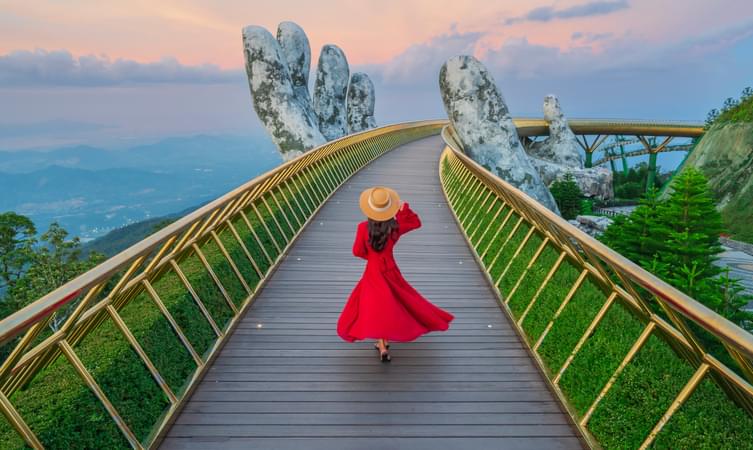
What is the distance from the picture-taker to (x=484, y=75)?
2400cm

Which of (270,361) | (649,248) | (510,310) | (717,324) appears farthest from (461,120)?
(717,324)

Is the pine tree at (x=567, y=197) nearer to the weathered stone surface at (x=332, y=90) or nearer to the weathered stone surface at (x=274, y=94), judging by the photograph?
the weathered stone surface at (x=274, y=94)

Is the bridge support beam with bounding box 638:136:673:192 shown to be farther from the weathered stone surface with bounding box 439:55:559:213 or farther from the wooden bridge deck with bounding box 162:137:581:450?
the wooden bridge deck with bounding box 162:137:581:450

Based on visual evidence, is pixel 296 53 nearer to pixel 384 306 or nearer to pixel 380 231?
pixel 380 231

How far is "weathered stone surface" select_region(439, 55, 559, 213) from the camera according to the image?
22.8m

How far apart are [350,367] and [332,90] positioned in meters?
37.2

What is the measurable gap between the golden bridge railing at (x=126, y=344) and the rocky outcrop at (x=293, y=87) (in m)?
23.4

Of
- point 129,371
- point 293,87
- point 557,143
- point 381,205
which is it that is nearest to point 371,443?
point 129,371

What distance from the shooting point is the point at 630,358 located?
12.5ft

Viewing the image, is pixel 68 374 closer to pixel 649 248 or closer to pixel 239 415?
pixel 239 415

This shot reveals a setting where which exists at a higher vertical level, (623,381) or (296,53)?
(623,381)

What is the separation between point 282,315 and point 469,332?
2094 mm

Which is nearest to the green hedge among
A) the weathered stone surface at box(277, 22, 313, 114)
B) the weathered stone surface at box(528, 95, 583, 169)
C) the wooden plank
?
the wooden plank

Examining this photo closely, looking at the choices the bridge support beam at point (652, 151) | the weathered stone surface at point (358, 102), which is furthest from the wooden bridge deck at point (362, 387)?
the bridge support beam at point (652, 151)
